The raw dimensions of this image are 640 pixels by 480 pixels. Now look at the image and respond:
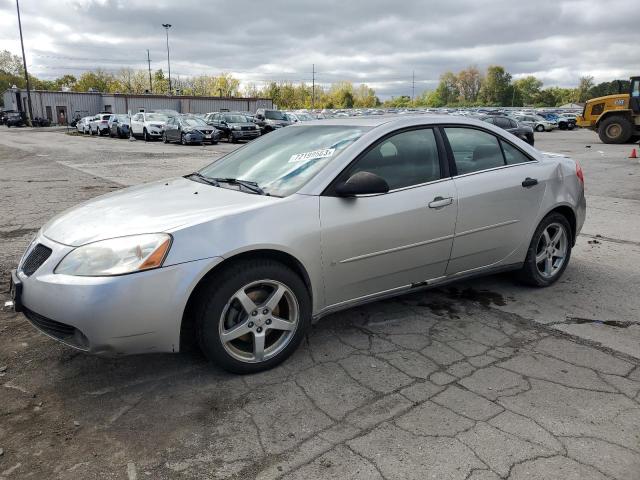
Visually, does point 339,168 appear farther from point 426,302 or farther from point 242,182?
point 426,302

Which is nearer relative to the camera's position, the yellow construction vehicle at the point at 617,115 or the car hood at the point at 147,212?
the car hood at the point at 147,212

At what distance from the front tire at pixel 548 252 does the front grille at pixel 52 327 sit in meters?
3.57

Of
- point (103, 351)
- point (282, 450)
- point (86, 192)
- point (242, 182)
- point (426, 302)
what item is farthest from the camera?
point (86, 192)

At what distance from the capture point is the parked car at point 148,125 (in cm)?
3078

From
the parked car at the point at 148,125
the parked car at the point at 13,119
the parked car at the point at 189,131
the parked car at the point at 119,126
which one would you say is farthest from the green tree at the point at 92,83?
the parked car at the point at 189,131

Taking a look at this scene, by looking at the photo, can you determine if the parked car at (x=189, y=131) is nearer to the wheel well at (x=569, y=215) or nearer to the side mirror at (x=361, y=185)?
the wheel well at (x=569, y=215)

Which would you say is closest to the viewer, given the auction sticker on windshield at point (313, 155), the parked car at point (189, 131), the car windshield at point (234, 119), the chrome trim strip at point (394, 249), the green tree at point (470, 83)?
the chrome trim strip at point (394, 249)

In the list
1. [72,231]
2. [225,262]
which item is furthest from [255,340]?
[72,231]

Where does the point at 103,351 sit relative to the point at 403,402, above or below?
above

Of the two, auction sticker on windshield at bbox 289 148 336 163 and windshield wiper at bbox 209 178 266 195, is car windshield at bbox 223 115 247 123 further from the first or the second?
auction sticker on windshield at bbox 289 148 336 163

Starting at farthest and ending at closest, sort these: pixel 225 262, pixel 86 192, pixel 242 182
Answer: pixel 86 192, pixel 242 182, pixel 225 262

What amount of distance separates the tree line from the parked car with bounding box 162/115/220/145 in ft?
215

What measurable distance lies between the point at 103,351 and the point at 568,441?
240 cm

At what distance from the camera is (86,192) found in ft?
34.5
